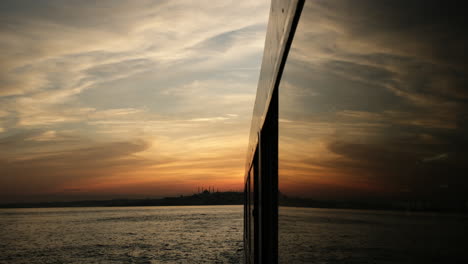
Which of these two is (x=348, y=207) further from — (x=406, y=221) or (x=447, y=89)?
(x=447, y=89)

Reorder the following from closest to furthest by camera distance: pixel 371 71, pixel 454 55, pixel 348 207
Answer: pixel 454 55, pixel 371 71, pixel 348 207

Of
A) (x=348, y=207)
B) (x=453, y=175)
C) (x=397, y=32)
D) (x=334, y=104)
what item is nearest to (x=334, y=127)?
(x=334, y=104)

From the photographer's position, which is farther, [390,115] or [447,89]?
[390,115]

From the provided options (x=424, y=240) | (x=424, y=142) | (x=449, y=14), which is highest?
(x=449, y=14)

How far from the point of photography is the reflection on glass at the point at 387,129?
1.67 feet

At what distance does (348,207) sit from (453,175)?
19.1 inches

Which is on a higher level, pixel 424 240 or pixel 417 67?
pixel 417 67

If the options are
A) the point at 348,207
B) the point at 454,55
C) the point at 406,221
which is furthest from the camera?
the point at 348,207

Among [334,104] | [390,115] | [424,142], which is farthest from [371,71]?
[334,104]

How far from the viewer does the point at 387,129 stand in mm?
703

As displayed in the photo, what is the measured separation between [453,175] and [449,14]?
0.18 m

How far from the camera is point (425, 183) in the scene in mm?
571

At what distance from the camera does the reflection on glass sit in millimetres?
510

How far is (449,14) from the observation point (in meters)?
0.50
